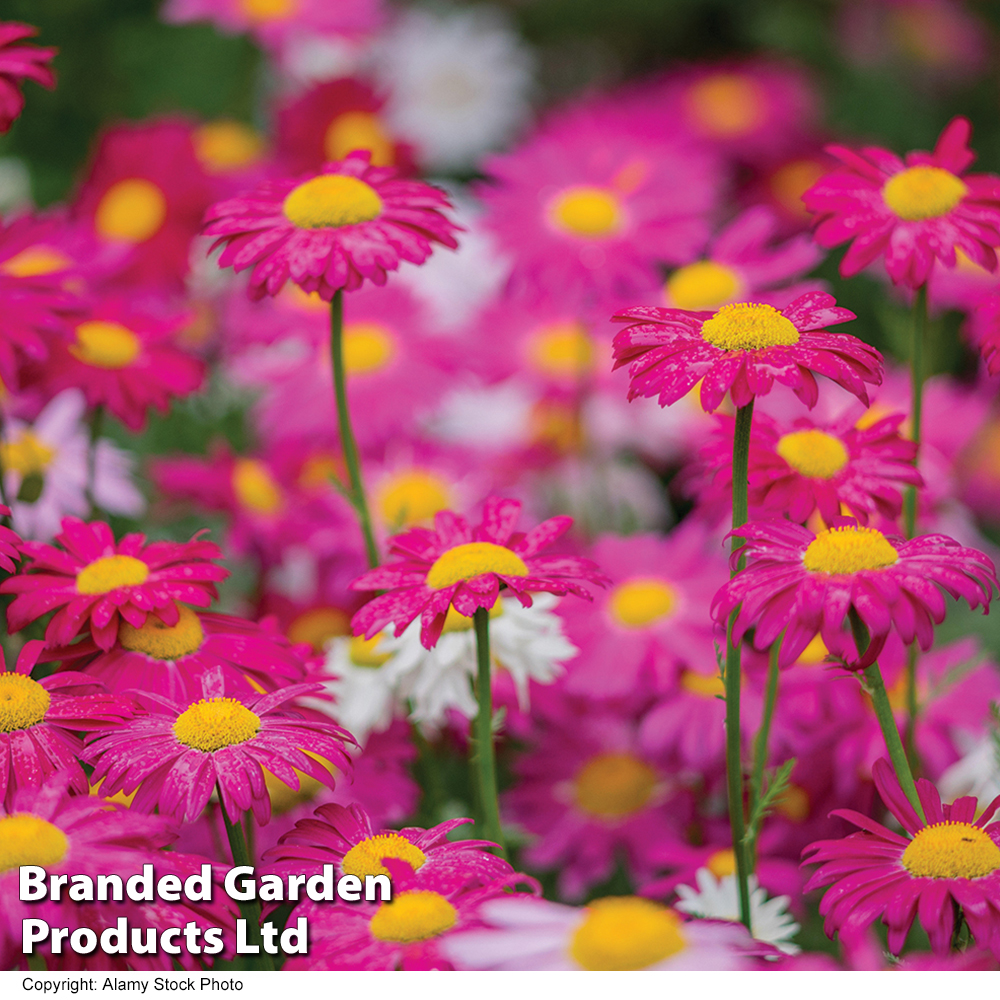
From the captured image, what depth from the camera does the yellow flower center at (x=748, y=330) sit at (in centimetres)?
47

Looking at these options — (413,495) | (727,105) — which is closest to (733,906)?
(413,495)

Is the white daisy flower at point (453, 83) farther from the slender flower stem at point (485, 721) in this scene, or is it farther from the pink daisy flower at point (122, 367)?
the slender flower stem at point (485, 721)

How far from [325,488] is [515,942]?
51 centimetres

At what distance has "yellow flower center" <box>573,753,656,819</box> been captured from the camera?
2.41 ft

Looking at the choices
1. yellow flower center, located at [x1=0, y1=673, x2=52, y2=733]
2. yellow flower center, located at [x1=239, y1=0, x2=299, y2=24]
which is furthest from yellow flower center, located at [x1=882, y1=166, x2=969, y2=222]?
yellow flower center, located at [x1=239, y1=0, x2=299, y2=24]

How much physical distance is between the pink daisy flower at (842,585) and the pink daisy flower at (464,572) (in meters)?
0.07

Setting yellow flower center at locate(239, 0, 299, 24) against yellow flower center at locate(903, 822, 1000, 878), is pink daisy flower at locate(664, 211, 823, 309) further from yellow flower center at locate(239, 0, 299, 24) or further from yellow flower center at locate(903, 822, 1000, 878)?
yellow flower center at locate(239, 0, 299, 24)

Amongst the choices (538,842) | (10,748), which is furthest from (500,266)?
(10,748)

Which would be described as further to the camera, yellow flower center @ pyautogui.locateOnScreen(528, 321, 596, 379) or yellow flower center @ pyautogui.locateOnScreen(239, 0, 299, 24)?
yellow flower center @ pyautogui.locateOnScreen(239, 0, 299, 24)

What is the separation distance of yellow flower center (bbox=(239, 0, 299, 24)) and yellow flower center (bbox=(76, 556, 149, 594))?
803 mm

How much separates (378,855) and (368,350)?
533 mm

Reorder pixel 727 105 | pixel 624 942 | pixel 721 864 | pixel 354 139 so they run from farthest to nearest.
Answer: pixel 727 105 → pixel 354 139 → pixel 721 864 → pixel 624 942

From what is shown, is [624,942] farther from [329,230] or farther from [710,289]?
[710,289]

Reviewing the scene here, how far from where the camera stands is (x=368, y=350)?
932 millimetres
